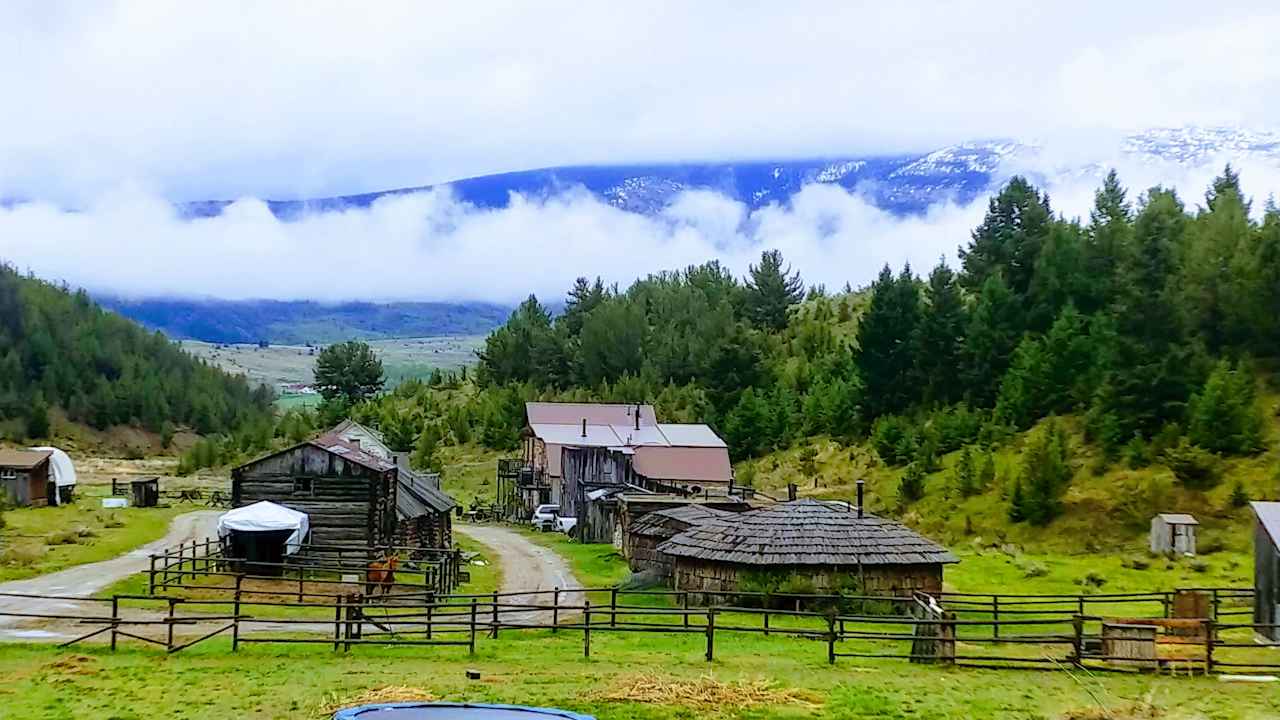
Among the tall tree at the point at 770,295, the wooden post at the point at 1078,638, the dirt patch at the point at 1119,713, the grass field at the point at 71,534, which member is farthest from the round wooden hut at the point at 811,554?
the tall tree at the point at 770,295

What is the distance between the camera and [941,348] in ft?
272

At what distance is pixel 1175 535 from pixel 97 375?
14927cm

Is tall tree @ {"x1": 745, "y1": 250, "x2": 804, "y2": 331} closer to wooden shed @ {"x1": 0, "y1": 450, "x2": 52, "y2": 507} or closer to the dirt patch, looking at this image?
wooden shed @ {"x1": 0, "y1": 450, "x2": 52, "y2": 507}

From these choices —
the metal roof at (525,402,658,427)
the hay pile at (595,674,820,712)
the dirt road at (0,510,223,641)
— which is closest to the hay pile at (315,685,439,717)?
the hay pile at (595,674,820,712)

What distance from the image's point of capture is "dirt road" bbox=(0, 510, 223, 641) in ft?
102

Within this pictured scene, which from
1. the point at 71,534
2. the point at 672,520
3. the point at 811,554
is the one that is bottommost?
the point at 71,534

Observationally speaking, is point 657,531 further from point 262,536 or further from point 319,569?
point 262,536

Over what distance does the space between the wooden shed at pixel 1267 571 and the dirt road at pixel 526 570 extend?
63.0ft

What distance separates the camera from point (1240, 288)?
6625 cm

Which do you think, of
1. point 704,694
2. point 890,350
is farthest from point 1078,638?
point 890,350

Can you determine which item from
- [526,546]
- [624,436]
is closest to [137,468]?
[624,436]

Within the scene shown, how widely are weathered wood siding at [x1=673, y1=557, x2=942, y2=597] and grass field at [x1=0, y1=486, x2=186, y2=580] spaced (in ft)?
74.6

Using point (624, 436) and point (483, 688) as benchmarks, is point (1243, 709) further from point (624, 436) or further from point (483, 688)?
point (624, 436)

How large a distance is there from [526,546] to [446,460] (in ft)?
157
